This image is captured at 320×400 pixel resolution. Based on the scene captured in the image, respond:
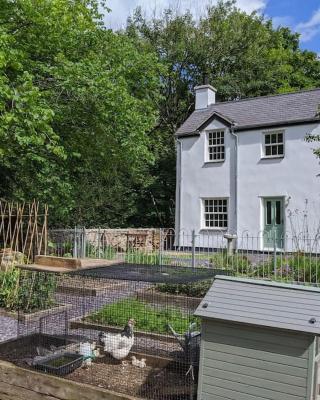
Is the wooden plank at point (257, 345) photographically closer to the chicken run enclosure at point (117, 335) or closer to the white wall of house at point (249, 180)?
the chicken run enclosure at point (117, 335)

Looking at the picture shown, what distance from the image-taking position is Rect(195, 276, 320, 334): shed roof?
12.3 feet

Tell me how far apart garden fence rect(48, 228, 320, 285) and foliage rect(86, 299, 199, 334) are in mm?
901

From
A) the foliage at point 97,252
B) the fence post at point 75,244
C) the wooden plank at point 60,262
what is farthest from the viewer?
the foliage at point 97,252

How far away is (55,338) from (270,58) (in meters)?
30.0

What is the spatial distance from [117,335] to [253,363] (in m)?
2.40

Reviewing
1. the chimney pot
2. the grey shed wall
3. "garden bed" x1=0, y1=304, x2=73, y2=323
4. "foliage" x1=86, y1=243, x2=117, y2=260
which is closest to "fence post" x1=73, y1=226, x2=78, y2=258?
"foliage" x1=86, y1=243, x2=117, y2=260

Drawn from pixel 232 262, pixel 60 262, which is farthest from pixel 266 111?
pixel 60 262

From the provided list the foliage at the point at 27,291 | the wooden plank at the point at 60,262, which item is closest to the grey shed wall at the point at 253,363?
the wooden plank at the point at 60,262

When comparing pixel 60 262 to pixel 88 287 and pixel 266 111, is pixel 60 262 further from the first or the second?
pixel 266 111

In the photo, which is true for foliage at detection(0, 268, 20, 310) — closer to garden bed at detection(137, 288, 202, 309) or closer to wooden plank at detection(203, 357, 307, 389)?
garden bed at detection(137, 288, 202, 309)

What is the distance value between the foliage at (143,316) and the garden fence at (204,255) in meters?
0.90

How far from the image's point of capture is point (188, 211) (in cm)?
2297

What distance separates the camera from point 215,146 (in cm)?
2250

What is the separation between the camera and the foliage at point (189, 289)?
31.4 feet
